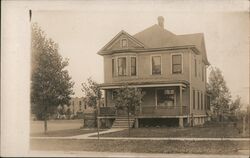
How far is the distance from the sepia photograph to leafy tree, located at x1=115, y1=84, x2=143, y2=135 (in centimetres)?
2

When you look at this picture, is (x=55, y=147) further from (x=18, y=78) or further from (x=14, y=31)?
(x=14, y=31)

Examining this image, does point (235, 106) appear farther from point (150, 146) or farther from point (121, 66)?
point (121, 66)

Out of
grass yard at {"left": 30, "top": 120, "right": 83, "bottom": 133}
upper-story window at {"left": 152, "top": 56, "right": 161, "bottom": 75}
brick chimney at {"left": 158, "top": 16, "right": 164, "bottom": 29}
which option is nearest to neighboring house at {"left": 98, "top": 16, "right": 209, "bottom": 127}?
upper-story window at {"left": 152, "top": 56, "right": 161, "bottom": 75}

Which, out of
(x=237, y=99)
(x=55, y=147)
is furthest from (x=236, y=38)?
(x=55, y=147)

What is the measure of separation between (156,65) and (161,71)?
0.69 feet

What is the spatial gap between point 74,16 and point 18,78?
1.60 m

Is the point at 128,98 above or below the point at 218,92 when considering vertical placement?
below

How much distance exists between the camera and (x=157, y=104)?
1252cm

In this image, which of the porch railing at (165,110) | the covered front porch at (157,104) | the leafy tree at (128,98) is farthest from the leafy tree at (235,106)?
the leafy tree at (128,98)

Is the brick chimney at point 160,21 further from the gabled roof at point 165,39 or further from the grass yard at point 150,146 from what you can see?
the grass yard at point 150,146

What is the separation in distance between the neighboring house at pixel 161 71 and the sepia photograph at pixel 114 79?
0.04 m

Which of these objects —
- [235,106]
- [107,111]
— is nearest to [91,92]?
[107,111]

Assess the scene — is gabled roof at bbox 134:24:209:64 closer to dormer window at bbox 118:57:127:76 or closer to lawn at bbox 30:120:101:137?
dormer window at bbox 118:57:127:76

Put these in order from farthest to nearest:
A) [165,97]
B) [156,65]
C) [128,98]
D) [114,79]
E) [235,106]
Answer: [165,97], [156,65], [128,98], [114,79], [235,106]
